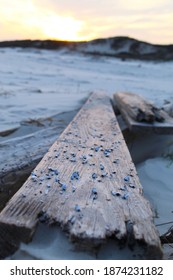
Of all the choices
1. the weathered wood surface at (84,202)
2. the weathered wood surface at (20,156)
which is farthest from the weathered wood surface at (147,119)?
the weathered wood surface at (84,202)

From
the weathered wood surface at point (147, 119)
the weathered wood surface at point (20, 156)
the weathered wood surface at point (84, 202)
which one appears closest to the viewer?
the weathered wood surface at point (84, 202)

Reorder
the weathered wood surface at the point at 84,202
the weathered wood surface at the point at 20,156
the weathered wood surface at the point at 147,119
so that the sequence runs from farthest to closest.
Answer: the weathered wood surface at the point at 147,119
the weathered wood surface at the point at 20,156
the weathered wood surface at the point at 84,202

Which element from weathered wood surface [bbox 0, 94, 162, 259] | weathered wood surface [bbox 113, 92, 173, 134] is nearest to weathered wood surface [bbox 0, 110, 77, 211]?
weathered wood surface [bbox 0, 94, 162, 259]

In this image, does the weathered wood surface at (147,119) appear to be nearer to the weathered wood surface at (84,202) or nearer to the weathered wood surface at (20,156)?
the weathered wood surface at (20,156)

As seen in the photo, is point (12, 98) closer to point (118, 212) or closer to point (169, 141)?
point (169, 141)

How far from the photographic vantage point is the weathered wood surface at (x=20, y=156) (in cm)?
222

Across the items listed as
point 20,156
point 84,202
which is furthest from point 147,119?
point 84,202

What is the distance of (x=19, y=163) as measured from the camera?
2.41 meters

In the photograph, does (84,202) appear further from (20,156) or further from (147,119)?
(147,119)

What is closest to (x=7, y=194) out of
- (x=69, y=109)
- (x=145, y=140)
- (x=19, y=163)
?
(x=19, y=163)

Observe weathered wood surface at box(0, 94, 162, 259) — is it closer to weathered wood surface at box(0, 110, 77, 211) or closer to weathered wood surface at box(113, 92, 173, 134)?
weathered wood surface at box(0, 110, 77, 211)

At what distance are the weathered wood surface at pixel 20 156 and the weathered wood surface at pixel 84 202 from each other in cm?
34

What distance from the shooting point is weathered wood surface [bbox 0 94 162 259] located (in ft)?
4.17
